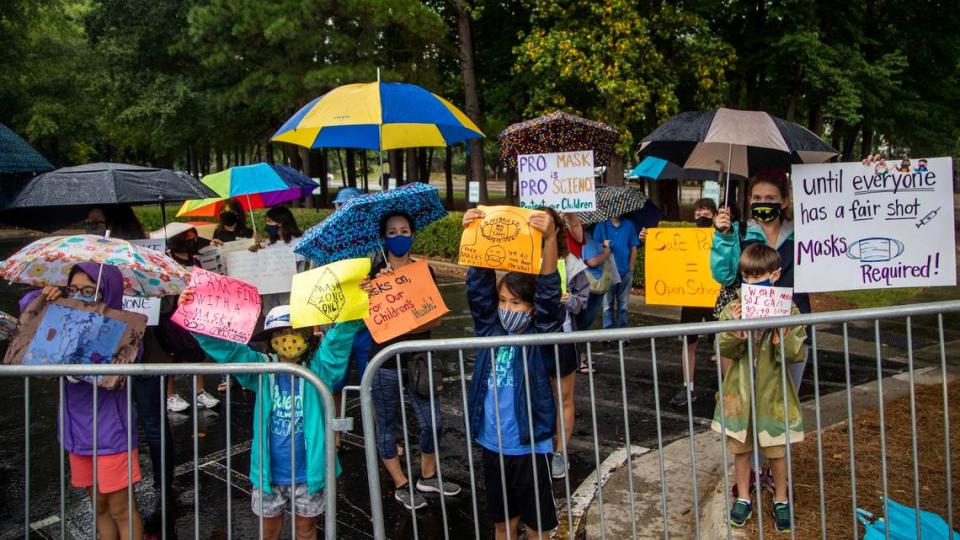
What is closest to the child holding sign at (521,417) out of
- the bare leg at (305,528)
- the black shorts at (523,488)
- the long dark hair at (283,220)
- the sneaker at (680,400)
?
the black shorts at (523,488)

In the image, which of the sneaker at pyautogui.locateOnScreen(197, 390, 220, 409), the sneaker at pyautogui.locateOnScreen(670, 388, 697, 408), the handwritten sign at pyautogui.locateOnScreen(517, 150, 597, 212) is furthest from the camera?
the sneaker at pyautogui.locateOnScreen(197, 390, 220, 409)

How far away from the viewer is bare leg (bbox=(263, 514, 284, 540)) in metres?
3.82

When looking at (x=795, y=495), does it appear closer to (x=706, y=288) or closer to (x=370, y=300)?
(x=706, y=288)

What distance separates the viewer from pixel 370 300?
3975 millimetres

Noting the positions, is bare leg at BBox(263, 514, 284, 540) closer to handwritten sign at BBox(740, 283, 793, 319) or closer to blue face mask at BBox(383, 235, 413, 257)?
blue face mask at BBox(383, 235, 413, 257)

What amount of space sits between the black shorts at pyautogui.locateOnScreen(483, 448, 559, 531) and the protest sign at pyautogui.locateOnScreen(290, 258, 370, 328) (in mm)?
985

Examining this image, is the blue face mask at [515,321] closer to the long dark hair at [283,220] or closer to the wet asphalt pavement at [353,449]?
the wet asphalt pavement at [353,449]

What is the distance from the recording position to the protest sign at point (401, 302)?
397cm

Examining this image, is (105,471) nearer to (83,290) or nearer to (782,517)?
(83,290)

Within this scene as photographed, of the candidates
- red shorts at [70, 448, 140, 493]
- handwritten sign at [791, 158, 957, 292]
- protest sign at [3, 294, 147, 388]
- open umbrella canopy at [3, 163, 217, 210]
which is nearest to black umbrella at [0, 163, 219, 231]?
open umbrella canopy at [3, 163, 217, 210]

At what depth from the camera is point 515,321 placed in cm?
385

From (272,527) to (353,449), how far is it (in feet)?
6.76

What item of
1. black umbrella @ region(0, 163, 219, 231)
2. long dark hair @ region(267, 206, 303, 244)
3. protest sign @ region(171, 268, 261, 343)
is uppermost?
black umbrella @ region(0, 163, 219, 231)

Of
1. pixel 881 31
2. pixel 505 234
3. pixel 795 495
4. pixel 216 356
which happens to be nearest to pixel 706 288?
pixel 795 495
